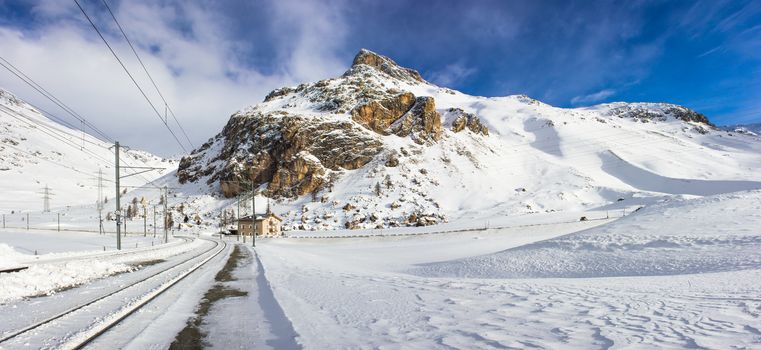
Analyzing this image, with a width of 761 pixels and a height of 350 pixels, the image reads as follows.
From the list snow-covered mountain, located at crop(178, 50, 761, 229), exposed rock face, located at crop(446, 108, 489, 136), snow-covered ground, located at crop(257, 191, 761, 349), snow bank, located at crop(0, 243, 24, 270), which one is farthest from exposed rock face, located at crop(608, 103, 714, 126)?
snow bank, located at crop(0, 243, 24, 270)

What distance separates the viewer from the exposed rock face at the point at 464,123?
130 meters

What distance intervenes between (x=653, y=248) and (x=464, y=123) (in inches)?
4639

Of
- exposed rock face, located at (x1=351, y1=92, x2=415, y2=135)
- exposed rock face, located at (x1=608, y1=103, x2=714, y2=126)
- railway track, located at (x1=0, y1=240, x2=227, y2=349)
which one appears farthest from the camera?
exposed rock face, located at (x1=608, y1=103, x2=714, y2=126)

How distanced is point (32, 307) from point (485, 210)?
266 ft

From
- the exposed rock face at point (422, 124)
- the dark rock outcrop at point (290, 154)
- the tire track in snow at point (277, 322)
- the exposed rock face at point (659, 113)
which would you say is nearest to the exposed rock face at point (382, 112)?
the exposed rock face at point (422, 124)

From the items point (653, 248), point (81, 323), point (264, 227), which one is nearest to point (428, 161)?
point (264, 227)

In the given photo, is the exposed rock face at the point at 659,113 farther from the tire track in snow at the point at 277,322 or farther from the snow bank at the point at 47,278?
the snow bank at the point at 47,278

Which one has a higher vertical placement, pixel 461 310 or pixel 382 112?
pixel 382 112

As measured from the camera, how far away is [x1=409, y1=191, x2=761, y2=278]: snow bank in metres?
14.5

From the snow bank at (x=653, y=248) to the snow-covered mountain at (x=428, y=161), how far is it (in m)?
53.0

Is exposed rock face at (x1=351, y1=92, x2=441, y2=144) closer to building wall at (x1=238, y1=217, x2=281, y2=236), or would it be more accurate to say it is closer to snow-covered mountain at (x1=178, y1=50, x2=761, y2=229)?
snow-covered mountain at (x1=178, y1=50, x2=761, y2=229)

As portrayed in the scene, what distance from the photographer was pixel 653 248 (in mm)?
17016

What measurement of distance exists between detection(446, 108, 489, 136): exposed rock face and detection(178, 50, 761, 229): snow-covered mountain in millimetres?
490

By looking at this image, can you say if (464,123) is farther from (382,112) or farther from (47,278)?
(47,278)
